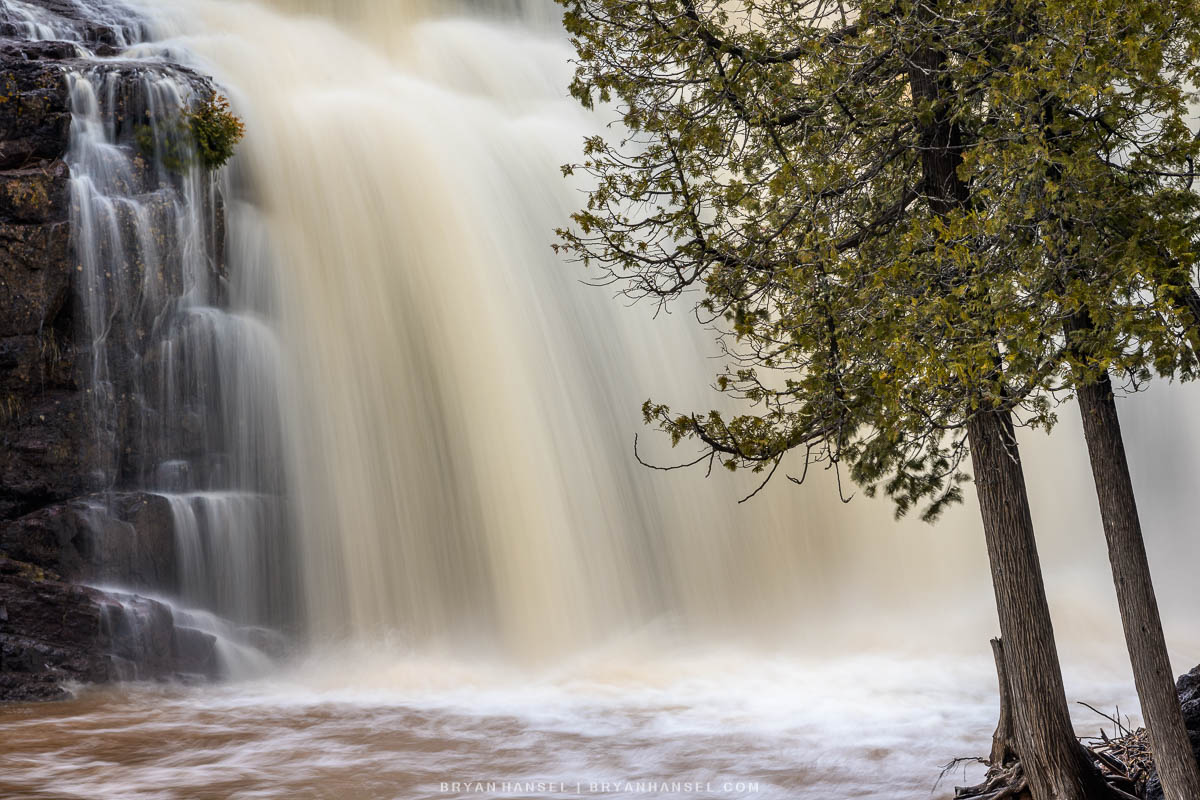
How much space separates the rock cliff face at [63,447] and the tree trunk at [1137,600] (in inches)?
382

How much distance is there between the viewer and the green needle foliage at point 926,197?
4375mm

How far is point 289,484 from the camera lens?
13562mm

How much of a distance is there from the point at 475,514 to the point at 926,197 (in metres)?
9.27

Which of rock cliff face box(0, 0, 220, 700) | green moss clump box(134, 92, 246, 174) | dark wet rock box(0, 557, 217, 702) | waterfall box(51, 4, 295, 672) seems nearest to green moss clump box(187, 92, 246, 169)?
green moss clump box(134, 92, 246, 174)

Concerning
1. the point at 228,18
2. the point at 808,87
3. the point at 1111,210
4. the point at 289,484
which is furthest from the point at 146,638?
the point at 228,18

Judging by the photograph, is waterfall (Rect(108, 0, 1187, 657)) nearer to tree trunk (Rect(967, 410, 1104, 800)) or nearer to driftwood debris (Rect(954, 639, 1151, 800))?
driftwood debris (Rect(954, 639, 1151, 800))

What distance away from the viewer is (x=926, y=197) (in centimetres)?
579

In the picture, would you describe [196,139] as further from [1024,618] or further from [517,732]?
[1024,618]

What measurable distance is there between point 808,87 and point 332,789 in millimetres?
5805

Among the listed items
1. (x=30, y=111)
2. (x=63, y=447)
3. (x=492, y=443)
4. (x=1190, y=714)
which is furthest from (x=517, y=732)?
(x=30, y=111)

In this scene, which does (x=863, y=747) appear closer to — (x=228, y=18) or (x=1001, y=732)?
(x=1001, y=732)

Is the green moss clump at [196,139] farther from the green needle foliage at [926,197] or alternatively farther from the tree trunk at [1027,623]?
the tree trunk at [1027,623]

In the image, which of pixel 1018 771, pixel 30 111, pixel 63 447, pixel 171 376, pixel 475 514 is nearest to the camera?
pixel 1018 771

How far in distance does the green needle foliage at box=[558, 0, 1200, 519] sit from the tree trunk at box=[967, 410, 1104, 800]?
0.29 metres
